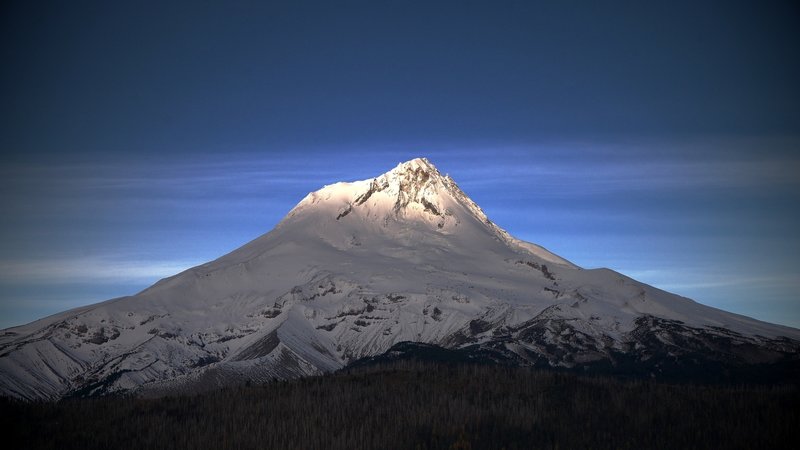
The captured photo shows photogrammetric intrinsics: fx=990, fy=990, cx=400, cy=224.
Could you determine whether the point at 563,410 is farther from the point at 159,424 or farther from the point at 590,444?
the point at 159,424

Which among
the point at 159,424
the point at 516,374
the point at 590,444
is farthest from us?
the point at 516,374

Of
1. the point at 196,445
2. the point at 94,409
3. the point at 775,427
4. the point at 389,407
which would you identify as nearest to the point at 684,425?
the point at 775,427

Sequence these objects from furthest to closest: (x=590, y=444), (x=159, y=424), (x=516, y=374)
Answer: (x=516, y=374) < (x=159, y=424) < (x=590, y=444)

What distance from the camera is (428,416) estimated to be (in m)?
93.8

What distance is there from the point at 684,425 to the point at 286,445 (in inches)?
1464

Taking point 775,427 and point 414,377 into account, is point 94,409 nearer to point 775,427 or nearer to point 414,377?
point 414,377

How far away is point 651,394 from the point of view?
101875 mm

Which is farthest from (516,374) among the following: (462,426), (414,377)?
(462,426)

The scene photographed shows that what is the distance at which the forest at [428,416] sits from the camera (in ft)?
→ 294

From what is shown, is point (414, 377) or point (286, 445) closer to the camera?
point (286, 445)

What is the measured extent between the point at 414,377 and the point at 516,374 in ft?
37.8

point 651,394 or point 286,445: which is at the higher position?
point 651,394

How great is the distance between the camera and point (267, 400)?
103 metres

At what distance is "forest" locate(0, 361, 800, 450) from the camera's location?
89.5 meters
